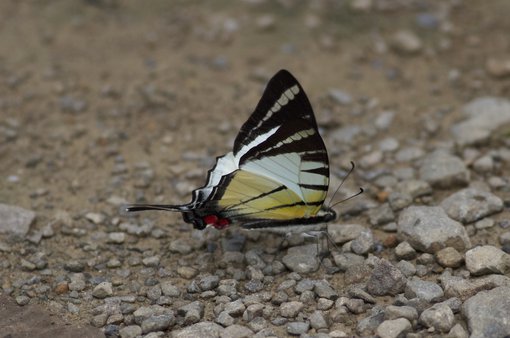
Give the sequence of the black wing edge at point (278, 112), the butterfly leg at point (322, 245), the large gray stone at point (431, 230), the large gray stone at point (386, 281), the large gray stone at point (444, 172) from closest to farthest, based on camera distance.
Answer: the large gray stone at point (386, 281) < the black wing edge at point (278, 112) < the large gray stone at point (431, 230) < the butterfly leg at point (322, 245) < the large gray stone at point (444, 172)

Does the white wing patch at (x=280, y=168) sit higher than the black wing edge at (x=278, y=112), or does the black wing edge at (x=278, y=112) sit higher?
the black wing edge at (x=278, y=112)

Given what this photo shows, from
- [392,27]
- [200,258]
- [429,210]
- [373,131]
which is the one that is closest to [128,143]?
[200,258]

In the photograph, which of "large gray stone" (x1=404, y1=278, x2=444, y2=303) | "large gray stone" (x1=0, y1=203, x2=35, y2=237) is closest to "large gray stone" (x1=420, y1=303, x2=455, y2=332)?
"large gray stone" (x1=404, y1=278, x2=444, y2=303)

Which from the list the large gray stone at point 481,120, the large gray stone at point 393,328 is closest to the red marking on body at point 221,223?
the large gray stone at point 393,328

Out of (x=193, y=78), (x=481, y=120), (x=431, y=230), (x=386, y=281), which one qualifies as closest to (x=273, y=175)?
(x=386, y=281)

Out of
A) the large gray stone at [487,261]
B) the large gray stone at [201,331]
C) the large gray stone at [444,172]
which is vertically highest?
the large gray stone at [444,172]

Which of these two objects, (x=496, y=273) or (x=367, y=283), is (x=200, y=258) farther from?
(x=496, y=273)

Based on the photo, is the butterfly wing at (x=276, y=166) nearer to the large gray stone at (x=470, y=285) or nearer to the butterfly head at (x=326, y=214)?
the butterfly head at (x=326, y=214)
